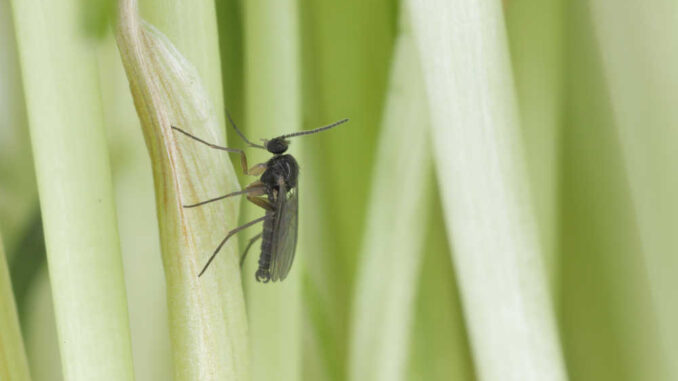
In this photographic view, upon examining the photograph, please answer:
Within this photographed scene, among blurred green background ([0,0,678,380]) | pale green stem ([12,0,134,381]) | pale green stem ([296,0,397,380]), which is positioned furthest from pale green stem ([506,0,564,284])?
pale green stem ([12,0,134,381])

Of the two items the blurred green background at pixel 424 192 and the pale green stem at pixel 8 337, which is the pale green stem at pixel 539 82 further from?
the pale green stem at pixel 8 337

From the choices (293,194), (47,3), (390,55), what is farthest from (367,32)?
(47,3)

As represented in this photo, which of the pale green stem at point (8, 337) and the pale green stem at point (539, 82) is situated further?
the pale green stem at point (539, 82)

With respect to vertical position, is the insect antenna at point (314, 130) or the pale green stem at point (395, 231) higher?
the insect antenna at point (314, 130)

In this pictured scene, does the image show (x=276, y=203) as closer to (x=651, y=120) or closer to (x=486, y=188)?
(x=486, y=188)

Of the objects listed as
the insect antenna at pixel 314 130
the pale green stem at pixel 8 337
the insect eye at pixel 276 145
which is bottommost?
the pale green stem at pixel 8 337

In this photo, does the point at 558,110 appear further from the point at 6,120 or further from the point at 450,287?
the point at 6,120

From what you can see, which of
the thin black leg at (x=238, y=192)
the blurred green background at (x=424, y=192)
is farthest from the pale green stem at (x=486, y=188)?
the thin black leg at (x=238, y=192)

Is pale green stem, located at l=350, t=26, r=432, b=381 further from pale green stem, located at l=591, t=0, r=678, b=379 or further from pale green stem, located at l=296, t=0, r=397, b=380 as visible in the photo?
pale green stem, located at l=591, t=0, r=678, b=379
